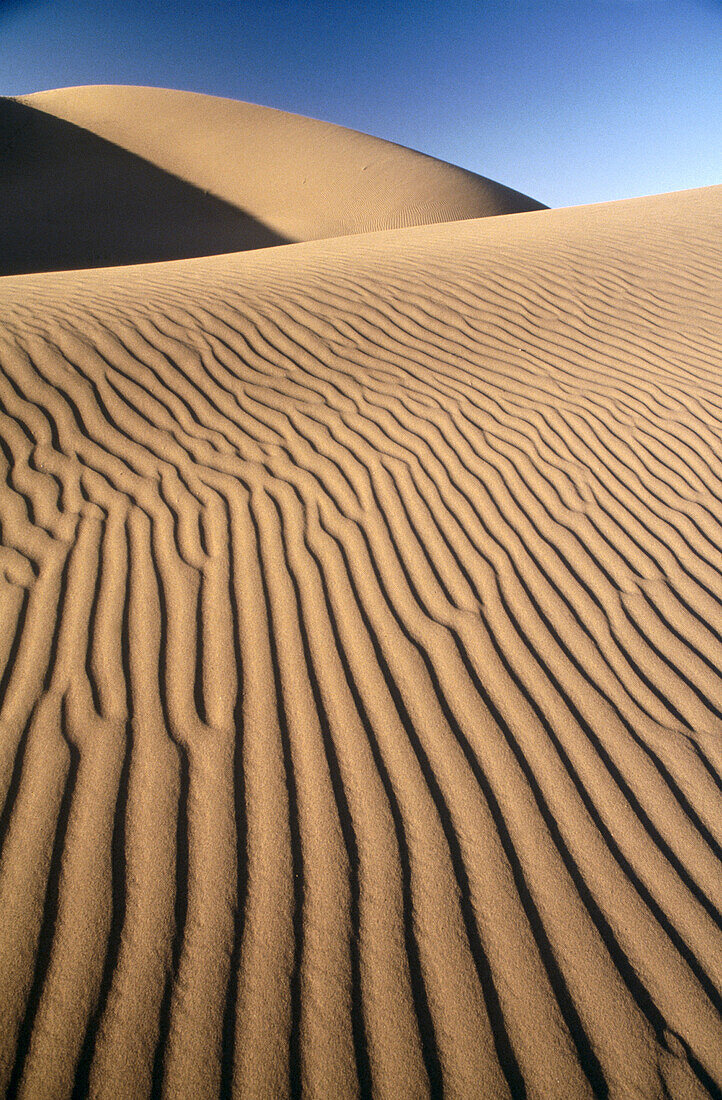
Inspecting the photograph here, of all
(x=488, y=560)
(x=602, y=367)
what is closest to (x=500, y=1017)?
(x=488, y=560)

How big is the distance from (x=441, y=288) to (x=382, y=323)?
110 centimetres

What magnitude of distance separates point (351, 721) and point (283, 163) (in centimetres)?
2920

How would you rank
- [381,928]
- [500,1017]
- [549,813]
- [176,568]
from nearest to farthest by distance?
[500,1017] → [381,928] → [549,813] → [176,568]

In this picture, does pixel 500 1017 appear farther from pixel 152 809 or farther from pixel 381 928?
pixel 152 809

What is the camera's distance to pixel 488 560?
10.4 feet

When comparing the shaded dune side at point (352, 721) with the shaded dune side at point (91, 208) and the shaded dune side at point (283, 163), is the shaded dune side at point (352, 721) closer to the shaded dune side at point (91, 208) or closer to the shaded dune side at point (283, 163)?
A: the shaded dune side at point (91, 208)

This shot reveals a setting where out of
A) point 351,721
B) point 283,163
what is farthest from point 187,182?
point 351,721

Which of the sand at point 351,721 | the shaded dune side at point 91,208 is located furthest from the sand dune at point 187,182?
the sand at point 351,721

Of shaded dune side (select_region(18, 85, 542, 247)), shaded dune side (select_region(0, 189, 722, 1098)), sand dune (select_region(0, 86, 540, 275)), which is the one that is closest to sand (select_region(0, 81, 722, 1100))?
shaded dune side (select_region(0, 189, 722, 1098))

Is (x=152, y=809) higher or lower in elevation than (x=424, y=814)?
lower

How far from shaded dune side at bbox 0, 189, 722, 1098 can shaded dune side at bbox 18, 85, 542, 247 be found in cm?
1830

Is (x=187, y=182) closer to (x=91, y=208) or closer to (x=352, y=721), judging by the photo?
(x=91, y=208)

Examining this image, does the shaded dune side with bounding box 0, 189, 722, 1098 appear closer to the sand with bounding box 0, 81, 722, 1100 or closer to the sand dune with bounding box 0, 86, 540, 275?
the sand with bounding box 0, 81, 722, 1100

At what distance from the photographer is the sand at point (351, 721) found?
156cm
